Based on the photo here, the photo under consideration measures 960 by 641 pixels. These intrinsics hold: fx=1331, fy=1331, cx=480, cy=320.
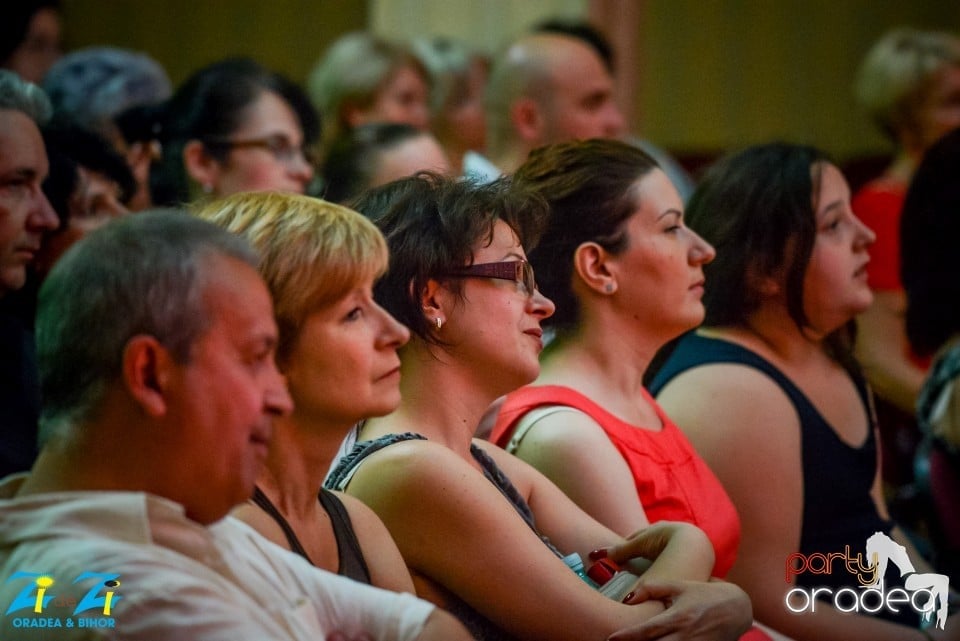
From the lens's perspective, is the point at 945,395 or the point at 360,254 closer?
the point at 360,254

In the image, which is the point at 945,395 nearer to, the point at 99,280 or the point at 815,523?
the point at 815,523

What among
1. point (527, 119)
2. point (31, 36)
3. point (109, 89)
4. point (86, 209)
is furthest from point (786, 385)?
point (31, 36)

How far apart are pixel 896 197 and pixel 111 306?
350cm

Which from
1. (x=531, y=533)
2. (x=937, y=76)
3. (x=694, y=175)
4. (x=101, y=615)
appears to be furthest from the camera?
(x=694, y=175)

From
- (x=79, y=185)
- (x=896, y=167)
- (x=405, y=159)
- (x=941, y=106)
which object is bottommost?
(x=896, y=167)

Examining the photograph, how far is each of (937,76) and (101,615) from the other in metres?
4.18

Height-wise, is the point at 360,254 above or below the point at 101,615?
above

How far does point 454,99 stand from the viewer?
Answer: 514 cm

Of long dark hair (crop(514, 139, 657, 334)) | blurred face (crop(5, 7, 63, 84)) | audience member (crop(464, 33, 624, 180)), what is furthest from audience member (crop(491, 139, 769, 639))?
blurred face (crop(5, 7, 63, 84))

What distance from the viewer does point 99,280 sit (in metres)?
1.41

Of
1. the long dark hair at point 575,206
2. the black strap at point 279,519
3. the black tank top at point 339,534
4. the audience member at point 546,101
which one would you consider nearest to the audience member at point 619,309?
the long dark hair at point 575,206

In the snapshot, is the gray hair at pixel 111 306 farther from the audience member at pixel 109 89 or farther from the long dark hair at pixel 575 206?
the audience member at pixel 109 89

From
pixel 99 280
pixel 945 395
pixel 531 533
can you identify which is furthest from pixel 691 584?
pixel 945 395

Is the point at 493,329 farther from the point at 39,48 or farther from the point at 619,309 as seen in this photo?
the point at 39,48
